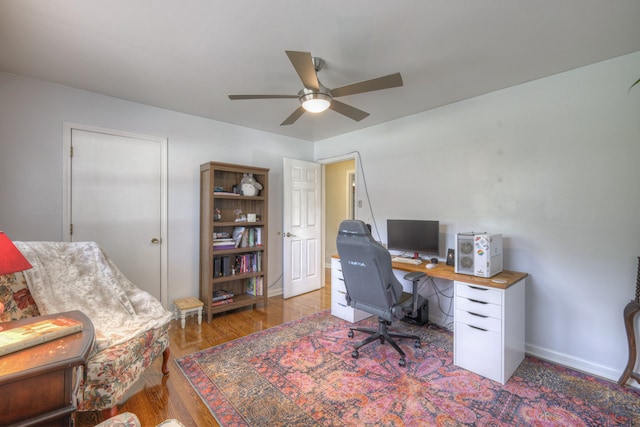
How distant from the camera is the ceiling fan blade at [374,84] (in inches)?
68.2

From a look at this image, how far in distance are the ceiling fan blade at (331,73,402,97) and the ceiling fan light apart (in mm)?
82

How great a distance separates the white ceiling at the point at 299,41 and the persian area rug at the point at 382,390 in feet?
8.00

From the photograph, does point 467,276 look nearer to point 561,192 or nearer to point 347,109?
point 561,192

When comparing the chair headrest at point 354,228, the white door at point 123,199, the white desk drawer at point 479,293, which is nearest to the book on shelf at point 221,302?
the white door at point 123,199

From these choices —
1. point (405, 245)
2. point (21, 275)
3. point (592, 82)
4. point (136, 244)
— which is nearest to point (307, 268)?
point (405, 245)

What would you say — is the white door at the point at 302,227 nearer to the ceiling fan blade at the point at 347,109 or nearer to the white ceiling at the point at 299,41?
the white ceiling at the point at 299,41

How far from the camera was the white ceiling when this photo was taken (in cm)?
161

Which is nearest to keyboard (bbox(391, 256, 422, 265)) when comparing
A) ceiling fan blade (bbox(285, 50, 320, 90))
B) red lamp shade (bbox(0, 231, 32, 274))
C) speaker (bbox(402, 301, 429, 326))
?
speaker (bbox(402, 301, 429, 326))

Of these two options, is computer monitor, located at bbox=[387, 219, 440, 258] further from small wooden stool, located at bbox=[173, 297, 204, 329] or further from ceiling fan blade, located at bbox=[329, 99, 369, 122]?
small wooden stool, located at bbox=[173, 297, 204, 329]

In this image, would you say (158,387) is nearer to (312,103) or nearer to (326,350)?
(326,350)

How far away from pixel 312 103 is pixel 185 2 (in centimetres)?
96

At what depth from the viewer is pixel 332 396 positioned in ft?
6.30

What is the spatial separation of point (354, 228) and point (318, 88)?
110cm

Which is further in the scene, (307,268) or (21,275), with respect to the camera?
(307,268)
